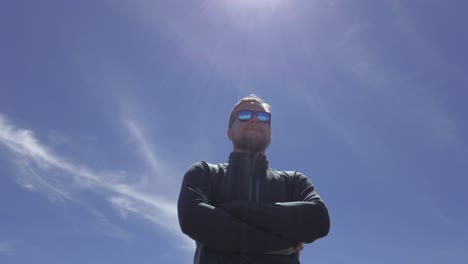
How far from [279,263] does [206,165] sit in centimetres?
177

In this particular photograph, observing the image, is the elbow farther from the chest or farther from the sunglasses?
the sunglasses

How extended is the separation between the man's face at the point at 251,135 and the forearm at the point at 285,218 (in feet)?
4.40

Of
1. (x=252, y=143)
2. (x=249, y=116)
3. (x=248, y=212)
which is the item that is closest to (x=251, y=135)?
(x=252, y=143)

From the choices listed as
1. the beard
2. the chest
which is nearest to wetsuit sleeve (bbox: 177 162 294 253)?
the chest

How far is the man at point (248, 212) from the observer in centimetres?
523

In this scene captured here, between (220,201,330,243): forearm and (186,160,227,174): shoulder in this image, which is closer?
(220,201,330,243): forearm

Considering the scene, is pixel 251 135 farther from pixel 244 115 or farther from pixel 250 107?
pixel 250 107

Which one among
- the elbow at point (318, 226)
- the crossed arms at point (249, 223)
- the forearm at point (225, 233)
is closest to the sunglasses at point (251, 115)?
the crossed arms at point (249, 223)

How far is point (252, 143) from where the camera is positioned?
21.7ft

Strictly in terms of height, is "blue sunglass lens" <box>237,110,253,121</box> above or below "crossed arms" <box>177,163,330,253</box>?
above

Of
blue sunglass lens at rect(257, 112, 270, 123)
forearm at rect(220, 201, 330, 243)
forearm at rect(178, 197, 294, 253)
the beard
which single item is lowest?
forearm at rect(178, 197, 294, 253)

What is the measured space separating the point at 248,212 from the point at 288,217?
52 centimetres

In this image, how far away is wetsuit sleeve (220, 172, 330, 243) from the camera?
17.4 ft

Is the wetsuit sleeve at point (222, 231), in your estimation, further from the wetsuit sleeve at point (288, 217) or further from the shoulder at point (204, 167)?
the shoulder at point (204, 167)
